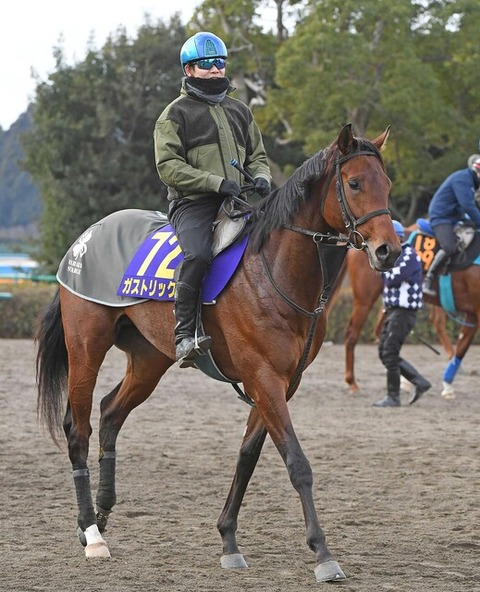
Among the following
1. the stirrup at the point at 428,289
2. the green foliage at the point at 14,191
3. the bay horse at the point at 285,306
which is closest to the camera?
the bay horse at the point at 285,306

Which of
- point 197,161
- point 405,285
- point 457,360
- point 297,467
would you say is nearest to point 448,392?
point 457,360

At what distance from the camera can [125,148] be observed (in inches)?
1393

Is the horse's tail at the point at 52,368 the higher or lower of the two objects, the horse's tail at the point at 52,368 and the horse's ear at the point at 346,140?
the lower

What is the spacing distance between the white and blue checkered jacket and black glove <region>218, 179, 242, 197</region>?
22.0 ft

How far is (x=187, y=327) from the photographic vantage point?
227 inches

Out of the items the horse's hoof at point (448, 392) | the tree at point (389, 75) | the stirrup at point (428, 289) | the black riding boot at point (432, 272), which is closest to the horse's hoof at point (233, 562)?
the horse's hoof at point (448, 392)

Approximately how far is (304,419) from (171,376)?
4.36 metres

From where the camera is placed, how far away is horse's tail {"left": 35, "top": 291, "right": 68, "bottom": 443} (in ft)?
22.8

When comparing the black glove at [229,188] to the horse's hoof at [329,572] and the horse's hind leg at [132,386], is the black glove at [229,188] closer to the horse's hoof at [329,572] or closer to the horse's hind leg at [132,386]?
the horse's hind leg at [132,386]

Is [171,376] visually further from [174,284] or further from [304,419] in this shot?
[174,284]

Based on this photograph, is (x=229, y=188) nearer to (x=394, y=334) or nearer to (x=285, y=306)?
(x=285, y=306)

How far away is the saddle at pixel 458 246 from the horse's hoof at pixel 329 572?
8.60 meters

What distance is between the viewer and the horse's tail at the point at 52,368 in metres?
6.95

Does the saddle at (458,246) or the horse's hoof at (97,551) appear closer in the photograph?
the horse's hoof at (97,551)
